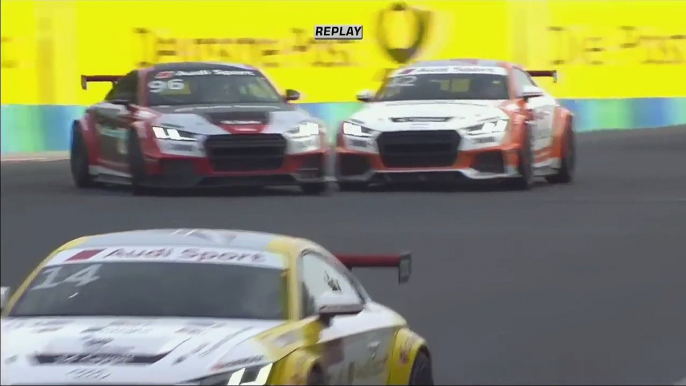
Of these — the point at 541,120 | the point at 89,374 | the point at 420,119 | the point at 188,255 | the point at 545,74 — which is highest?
the point at 188,255

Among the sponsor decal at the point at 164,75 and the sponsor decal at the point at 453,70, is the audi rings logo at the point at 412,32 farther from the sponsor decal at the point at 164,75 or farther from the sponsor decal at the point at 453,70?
the sponsor decal at the point at 164,75

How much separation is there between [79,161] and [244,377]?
1149 centimetres

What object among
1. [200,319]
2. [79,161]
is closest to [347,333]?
[200,319]

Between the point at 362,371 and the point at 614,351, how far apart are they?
3.64 meters

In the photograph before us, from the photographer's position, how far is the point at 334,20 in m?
21.2

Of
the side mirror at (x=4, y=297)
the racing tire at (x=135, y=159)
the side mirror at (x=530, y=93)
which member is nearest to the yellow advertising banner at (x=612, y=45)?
the side mirror at (x=530, y=93)

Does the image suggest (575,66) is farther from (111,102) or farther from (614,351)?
(614,351)

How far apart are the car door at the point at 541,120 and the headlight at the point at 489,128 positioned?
509 mm

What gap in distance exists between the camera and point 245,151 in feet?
55.7

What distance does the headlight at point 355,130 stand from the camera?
17.5 meters

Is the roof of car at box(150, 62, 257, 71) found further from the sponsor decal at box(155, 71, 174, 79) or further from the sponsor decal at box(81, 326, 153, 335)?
the sponsor decal at box(81, 326, 153, 335)

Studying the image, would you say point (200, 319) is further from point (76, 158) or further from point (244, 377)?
point (76, 158)

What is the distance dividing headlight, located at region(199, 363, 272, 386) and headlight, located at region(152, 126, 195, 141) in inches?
394

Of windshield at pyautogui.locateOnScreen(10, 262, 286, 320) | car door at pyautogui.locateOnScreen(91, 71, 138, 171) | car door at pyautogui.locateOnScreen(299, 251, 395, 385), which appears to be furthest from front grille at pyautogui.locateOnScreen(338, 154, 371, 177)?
windshield at pyautogui.locateOnScreen(10, 262, 286, 320)
